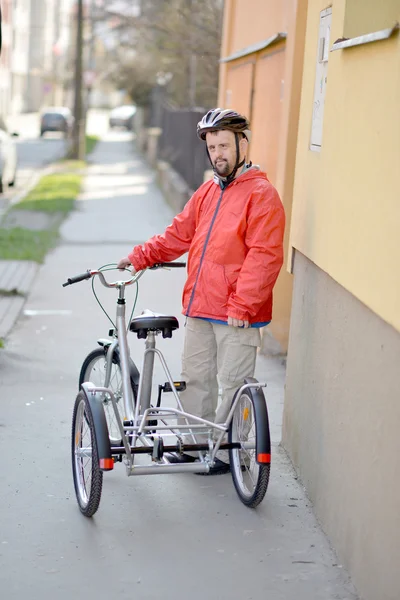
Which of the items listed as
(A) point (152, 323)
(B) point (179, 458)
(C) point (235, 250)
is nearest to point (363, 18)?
(C) point (235, 250)

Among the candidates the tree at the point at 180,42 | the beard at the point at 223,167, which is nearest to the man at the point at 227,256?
the beard at the point at 223,167

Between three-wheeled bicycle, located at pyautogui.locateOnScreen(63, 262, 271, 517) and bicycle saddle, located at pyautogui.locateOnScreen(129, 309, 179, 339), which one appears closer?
three-wheeled bicycle, located at pyautogui.locateOnScreen(63, 262, 271, 517)

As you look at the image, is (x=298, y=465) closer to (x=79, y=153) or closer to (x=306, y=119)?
(x=306, y=119)

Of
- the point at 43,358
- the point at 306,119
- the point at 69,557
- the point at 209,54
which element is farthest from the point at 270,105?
the point at 209,54

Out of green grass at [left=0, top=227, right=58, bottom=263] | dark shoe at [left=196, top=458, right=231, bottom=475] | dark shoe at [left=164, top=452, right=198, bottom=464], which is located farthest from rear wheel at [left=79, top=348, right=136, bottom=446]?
green grass at [left=0, top=227, right=58, bottom=263]

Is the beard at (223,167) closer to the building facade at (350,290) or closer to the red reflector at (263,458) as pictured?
the building facade at (350,290)

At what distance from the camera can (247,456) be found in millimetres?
5039

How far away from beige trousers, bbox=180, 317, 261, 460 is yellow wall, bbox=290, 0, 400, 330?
0.53 meters

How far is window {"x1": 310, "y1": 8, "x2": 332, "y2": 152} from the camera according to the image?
5.29 metres

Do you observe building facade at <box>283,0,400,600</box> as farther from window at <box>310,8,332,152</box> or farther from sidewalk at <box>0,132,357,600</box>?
sidewalk at <box>0,132,357,600</box>

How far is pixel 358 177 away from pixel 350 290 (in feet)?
1.45

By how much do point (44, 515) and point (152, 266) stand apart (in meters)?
1.32

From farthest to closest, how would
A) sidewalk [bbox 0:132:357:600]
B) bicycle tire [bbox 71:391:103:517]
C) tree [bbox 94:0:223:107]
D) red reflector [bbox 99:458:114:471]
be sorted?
tree [bbox 94:0:223:107], bicycle tire [bbox 71:391:103:517], red reflector [bbox 99:458:114:471], sidewalk [bbox 0:132:357:600]

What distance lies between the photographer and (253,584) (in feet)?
13.6
